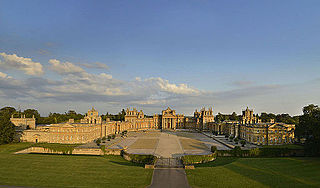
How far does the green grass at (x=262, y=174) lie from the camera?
26.8 metres

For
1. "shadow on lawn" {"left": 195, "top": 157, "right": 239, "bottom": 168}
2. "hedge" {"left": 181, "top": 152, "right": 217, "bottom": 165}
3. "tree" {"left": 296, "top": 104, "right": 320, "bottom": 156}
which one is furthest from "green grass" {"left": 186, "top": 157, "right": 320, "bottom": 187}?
"hedge" {"left": 181, "top": 152, "right": 217, "bottom": 165}

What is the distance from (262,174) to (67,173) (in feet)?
98.0

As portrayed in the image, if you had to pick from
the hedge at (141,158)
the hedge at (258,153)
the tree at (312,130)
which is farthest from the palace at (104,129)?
the hedge at (141,158)

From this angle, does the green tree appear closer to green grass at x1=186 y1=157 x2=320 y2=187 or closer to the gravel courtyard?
the gravel courtyard

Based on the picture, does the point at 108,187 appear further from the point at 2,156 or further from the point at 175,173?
the point at 2,156

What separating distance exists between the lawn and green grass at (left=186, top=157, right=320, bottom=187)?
8.22m

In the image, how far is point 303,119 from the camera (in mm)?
51156

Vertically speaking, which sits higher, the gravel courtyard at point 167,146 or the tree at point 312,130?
the tree at point 312,130

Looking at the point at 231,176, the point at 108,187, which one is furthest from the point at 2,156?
the point at 231,176

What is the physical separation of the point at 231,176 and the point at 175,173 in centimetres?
822

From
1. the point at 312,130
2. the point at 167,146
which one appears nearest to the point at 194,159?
the point at 167,146

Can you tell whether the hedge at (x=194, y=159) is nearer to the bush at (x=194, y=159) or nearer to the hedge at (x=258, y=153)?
the bush at (x=194, y=159)

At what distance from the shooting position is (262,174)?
101ft

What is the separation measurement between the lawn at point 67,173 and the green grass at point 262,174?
324 inches
